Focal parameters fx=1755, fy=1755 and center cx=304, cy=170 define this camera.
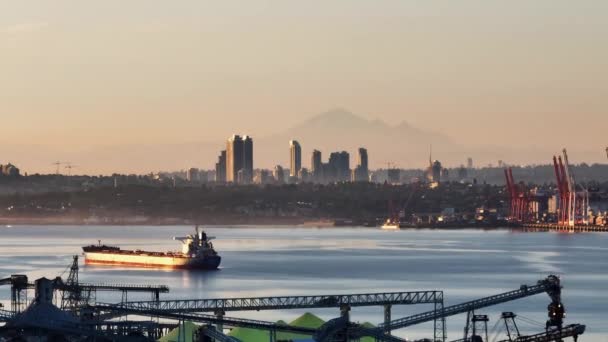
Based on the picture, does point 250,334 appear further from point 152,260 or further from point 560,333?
point 152,260

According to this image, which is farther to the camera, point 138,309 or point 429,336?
point 429,336

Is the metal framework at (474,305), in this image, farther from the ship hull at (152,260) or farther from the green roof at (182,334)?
the ship hull at (152,260)

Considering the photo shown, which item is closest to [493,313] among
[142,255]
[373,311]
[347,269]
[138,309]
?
[373,311]

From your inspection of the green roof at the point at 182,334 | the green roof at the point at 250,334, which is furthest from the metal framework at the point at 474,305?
the green roof at the point at 182,334

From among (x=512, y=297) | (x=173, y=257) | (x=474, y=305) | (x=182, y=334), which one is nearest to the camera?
(x=182, y=334)

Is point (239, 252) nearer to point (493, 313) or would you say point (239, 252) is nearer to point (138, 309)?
point (493, 313)

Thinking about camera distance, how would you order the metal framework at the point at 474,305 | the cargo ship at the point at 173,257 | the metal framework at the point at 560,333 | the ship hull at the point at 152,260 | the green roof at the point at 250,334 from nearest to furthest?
1. the metal framework at the point at 560,333
2. the green roof at the point at 250,334
3. the metal framework at the point at 474,305
4. the ship hull at the point at 152,260
5. the cargo ship at the point at 173,257

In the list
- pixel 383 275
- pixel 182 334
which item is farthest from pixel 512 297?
pixel 383 275
